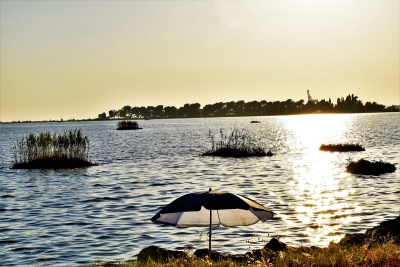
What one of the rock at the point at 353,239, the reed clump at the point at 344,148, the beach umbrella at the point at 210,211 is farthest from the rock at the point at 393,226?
the reed clump at the point at 344,148

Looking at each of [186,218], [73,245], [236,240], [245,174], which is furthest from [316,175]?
[186,218]

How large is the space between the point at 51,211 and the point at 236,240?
1394 cm

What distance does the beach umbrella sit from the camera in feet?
51.2

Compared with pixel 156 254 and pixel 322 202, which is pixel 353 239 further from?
pixel 322 202

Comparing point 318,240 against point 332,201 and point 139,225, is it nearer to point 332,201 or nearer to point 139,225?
point 139,225

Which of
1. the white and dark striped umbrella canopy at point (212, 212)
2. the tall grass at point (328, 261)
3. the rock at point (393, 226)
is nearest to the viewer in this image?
the tall grass at point (328, 261)

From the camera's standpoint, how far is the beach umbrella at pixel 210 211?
15.6 m

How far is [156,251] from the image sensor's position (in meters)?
19.1

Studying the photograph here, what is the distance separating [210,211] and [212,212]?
0.69 meters

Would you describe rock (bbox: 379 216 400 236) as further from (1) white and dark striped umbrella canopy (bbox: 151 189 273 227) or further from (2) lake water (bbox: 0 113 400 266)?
(1) white and dark striped umbrella canopy (bbox: 151 189 273 227)

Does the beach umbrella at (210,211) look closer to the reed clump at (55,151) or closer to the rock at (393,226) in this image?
the rock at (393,226)

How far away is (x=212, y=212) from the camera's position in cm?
1789

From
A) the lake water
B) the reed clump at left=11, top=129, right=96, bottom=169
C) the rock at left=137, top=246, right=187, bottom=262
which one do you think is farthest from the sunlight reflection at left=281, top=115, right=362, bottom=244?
the reed clump at left=11, top=129, right=96, bottom=169

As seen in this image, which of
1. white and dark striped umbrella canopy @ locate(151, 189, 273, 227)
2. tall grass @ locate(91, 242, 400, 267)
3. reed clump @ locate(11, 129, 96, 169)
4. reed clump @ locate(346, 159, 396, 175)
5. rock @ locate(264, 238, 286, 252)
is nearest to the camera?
tall grass @ locate(91, 242, 400, 267)
